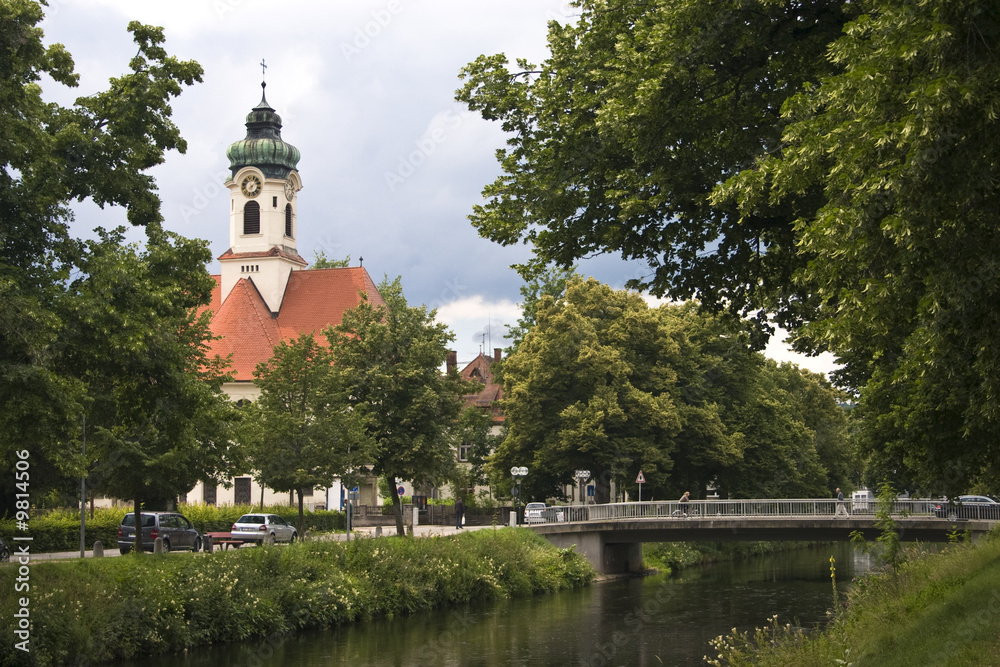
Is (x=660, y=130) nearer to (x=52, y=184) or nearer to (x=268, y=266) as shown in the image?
(x=52, y=184)

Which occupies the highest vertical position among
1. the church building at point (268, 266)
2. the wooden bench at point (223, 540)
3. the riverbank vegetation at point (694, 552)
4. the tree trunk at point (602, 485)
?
the church building at point (268, 266)

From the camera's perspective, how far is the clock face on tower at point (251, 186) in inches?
2783

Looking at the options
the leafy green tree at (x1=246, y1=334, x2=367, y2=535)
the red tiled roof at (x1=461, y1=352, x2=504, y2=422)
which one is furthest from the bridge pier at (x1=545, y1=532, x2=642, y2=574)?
the red tiled roof at (x1=461, y1=352, x2=504, y2=422)

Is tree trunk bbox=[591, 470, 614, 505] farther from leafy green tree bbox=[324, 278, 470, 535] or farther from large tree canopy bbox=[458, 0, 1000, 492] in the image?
large tree canopy bbox=[458, 0, 1000, 492]

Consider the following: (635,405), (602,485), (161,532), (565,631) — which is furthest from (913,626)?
(602,485)

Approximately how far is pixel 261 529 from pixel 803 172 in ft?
108

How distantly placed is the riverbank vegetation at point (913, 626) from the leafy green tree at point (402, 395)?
875 inches

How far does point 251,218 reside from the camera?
71312mm

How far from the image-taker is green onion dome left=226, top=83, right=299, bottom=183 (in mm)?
70688

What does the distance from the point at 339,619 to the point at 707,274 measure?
17009 millimetres

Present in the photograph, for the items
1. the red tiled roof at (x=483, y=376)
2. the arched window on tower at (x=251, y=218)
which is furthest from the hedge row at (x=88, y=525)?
the red tiled roof at (x=483, y=376)

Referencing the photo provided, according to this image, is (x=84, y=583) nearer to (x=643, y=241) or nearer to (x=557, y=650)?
(x=557, y=650)

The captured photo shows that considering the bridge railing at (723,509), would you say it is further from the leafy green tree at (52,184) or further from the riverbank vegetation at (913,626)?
the leafy green tree at (52,184)

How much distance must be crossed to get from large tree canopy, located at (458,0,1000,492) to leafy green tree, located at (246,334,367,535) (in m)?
21.3
